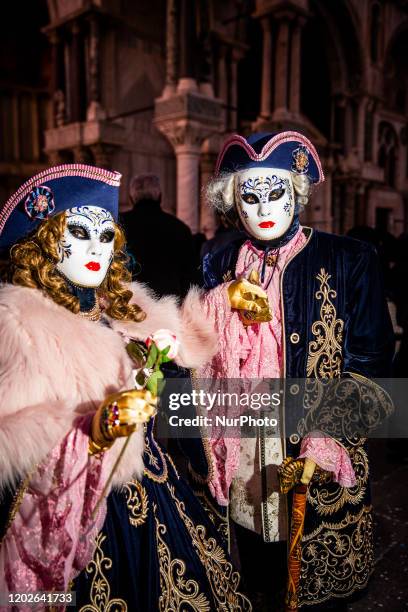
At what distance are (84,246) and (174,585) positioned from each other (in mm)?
1157

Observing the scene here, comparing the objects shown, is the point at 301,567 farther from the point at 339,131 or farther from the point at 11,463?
the point at 339,131

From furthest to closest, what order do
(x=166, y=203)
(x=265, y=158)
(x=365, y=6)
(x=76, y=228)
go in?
(x=365, y=6) < (x=166, y=203) < (x=265, y=158) < (x=76, y=228)

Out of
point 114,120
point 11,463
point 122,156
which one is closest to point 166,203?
point 122,156

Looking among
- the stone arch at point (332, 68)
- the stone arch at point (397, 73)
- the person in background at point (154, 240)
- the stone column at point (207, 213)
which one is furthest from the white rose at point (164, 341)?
the stone arch at point (397, 73)

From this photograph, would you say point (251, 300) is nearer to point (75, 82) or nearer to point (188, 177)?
point (188, 177)

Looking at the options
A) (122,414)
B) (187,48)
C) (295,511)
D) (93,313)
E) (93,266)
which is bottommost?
(295,511)

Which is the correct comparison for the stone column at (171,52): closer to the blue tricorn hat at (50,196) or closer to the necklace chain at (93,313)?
the blue tricorn hat at (50,196)

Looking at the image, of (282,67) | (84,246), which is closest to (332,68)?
(282,67)

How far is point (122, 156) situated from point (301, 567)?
9.94m

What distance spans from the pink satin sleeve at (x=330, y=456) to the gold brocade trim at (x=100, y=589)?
762mm

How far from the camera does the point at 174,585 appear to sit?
147 cm

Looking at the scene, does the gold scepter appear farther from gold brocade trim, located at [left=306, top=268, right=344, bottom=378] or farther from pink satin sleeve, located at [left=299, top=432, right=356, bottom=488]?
gold brocade trim, located at [left=306, top=268, right=344, bottom=378]

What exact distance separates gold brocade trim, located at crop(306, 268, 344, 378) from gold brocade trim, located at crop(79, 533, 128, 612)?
38.7 inches

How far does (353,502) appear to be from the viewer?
1.85 metres
